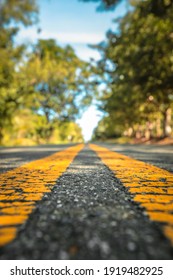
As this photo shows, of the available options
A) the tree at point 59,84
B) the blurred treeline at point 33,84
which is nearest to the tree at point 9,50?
the blurred treeline at point 33,84

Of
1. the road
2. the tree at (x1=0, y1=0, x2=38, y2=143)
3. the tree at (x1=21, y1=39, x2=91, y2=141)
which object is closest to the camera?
the road

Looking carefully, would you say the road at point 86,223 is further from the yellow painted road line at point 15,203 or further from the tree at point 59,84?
the tree at point 59,84

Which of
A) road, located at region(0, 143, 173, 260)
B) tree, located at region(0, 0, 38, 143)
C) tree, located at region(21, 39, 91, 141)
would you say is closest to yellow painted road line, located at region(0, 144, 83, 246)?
road, located at region(0, 143, 173, 260)

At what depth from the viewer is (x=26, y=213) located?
50.4 inches

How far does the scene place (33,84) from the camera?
1127 inches

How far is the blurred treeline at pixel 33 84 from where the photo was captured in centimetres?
1748

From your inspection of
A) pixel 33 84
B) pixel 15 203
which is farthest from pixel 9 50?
pixel 15 203

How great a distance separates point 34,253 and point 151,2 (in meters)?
10.0

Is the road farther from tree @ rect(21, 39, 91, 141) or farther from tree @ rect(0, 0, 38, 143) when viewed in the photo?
tree @ rect(21, 39, 91, 141)

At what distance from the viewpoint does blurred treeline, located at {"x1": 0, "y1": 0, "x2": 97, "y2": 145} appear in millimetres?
17484

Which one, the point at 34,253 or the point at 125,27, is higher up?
the point at 125,27

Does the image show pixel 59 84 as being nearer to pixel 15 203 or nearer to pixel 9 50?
pixel 9 50
